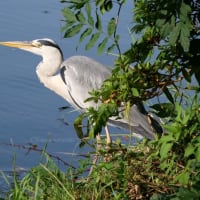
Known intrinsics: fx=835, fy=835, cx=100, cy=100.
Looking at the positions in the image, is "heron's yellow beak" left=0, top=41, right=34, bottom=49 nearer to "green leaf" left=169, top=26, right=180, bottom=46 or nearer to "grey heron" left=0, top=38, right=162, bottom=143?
"grey heron" left=0, top=38, right=162, bottom=143

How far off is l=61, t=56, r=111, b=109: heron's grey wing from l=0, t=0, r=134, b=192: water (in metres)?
0.15

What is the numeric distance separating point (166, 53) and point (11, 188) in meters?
1.21

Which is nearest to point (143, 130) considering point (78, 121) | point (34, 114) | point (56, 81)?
point (34, 114)

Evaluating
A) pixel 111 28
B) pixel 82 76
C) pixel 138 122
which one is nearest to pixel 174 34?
pixel 111 28

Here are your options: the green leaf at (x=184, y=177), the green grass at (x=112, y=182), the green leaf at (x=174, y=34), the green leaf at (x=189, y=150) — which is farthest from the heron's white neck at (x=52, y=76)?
the green leaf at (x=174, y=34)

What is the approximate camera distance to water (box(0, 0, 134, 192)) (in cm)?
523

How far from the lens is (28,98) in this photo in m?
6.02

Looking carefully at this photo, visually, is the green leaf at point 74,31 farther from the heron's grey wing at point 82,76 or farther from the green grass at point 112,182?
the heron's grey wing at point 82,76

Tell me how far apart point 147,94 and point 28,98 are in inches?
113

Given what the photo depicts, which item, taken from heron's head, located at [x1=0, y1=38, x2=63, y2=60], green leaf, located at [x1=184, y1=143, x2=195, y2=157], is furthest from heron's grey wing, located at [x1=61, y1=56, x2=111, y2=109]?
green leaf, located at [x1=184, y1=143, x2=195, y2=157]

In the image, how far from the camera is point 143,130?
17.8 feet

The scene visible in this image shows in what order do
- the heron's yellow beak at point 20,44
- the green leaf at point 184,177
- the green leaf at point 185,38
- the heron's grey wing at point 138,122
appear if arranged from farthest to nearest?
the heron's yellow beak at point 20,44 → the heron's grey wing at point 138,122 → the green leaf at point 184,177 → the green leaf at point 185,38

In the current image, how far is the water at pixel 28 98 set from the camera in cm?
523

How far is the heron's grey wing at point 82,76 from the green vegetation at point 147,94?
7.68ft
